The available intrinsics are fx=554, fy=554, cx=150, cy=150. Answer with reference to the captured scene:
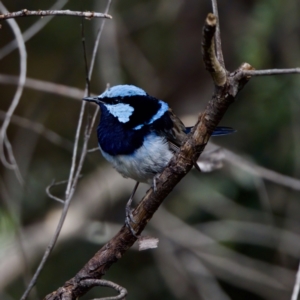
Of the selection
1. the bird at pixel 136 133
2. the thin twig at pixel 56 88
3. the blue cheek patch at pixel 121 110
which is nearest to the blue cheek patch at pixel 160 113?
the bird at pixel 136 133

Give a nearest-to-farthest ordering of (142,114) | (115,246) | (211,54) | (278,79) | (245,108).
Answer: (211,54), (115,246), (142,114), (278,79), (245,108)

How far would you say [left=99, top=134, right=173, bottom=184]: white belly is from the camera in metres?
2.55

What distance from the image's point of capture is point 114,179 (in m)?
4.65

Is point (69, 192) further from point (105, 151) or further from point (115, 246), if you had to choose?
point (105, 151)

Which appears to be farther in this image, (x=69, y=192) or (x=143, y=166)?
(x=143, y=166)

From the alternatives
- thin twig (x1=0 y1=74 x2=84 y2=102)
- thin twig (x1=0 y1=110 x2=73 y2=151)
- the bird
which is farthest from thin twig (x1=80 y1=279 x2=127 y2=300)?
thin twig (x1=0 y1=74 x2=84 y2=102)

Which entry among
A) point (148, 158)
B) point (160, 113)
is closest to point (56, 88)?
point (160, 113)

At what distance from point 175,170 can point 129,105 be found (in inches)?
37.6

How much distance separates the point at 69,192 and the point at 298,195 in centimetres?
242

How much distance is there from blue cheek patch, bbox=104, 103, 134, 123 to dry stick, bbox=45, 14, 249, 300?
0.75 metres

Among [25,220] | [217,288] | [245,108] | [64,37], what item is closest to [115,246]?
[217,288]

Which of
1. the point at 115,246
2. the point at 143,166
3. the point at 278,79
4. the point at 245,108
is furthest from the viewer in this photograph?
the point at 245,108

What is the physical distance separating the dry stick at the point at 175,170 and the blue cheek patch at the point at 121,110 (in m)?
0.75

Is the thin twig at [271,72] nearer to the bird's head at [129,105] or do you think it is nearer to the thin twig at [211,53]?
the thin twig at [211,53]
